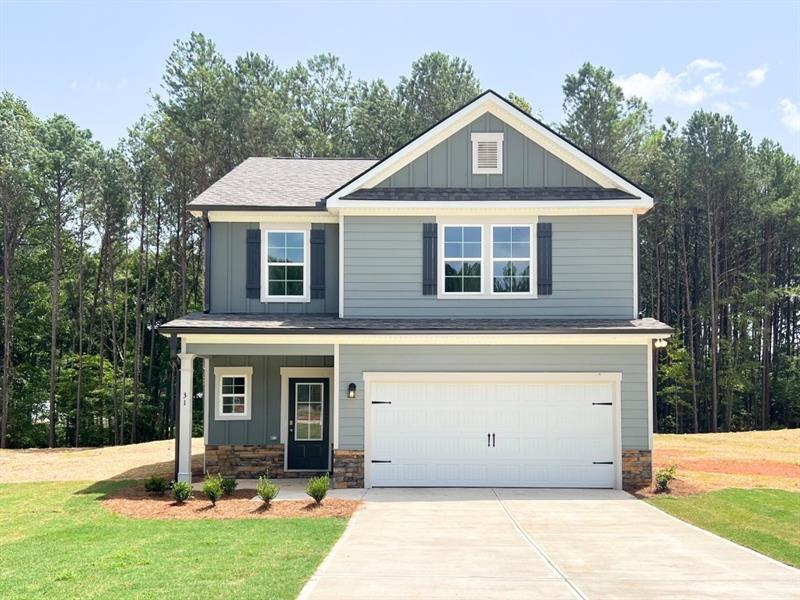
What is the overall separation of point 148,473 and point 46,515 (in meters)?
4.77

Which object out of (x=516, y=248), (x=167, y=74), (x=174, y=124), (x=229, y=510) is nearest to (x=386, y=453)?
(x=229, y=510)

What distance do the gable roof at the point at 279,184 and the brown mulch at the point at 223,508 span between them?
20.1 ft

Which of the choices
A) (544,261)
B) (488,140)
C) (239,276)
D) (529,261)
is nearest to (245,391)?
(239,276)

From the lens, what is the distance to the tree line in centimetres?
3066

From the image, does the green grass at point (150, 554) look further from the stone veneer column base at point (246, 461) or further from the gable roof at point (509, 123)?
the gable roof at point (509, 123)

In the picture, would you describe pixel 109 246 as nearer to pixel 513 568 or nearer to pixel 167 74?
pixel 167 74

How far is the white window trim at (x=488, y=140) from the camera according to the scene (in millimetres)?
16031

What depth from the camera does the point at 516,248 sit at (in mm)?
15711

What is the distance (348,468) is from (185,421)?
3.17 meters

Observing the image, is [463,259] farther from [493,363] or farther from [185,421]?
[185,421]

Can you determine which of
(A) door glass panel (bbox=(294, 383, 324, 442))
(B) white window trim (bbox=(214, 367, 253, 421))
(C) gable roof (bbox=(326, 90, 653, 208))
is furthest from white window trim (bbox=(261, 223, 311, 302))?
(A) door glass panel (bbox=(294, 383, 324, 442))

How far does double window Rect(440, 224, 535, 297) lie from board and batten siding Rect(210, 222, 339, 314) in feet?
8.24

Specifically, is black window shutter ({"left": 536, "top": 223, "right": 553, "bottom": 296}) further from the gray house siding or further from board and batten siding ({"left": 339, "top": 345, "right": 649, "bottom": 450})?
the gray house siding

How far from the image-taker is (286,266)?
16453 millimetres
